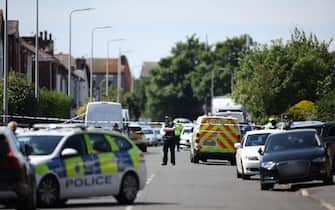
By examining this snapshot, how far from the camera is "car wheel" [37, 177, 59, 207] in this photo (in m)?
20.6

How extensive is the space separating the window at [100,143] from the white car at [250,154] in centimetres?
1039

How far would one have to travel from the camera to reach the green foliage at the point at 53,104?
57312mm

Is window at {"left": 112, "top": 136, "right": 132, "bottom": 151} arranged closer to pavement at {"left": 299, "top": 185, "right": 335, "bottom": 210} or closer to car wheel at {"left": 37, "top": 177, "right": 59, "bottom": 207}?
car wheel at {"left": 37, "top": 177, "right": 59, "bottom": 207}

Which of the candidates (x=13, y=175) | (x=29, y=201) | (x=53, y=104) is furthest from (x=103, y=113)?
(x=13, y=175)

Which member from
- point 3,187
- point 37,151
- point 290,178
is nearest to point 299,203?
point 290,178

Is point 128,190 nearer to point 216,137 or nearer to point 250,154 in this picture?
Result: point 250,154

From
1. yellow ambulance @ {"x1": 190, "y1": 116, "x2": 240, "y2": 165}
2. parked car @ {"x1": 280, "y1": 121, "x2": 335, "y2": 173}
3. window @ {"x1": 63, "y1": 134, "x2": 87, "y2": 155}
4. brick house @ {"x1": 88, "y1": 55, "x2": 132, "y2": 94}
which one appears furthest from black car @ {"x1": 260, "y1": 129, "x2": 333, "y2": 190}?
brick house @ {"x1": 88, "y1": 55, "x2": 132, "y2": 94}

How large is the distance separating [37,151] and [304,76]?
51.6m

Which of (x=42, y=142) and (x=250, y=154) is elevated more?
(x=42, y=142)

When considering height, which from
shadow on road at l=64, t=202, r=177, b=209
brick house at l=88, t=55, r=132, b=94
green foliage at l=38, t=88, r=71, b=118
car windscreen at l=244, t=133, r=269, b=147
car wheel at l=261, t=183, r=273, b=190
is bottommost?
car wheel at l=261, t=183, r=273, b=190

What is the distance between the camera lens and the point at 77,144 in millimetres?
21828

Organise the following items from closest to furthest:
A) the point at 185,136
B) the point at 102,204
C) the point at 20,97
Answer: the point at 102,204
the point at 20,97
the point at 185,136

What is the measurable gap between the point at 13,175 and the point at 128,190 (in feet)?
13.7

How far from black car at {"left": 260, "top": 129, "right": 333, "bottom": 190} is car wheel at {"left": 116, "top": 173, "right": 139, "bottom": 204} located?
5683 mm
